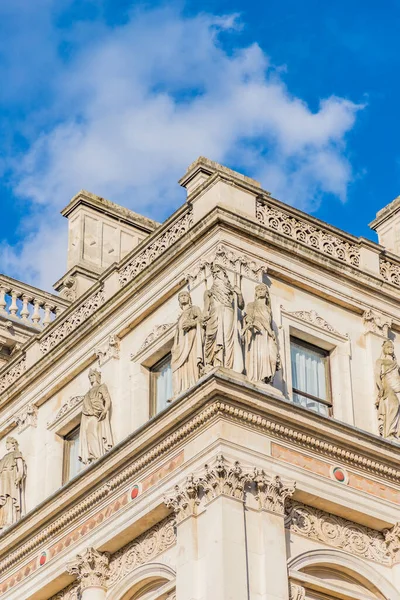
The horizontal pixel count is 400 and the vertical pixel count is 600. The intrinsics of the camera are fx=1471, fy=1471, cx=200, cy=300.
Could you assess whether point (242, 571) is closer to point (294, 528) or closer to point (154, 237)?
point (294, 528)

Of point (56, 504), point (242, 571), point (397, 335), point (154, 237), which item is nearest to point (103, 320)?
point (154, 237)

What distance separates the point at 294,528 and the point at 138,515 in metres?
2.64

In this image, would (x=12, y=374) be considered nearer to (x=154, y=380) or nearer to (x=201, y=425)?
(x=154, y=380)

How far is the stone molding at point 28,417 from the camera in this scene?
2917cm

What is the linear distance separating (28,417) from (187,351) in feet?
19.8

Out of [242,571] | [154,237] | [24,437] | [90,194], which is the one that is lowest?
[242,571]

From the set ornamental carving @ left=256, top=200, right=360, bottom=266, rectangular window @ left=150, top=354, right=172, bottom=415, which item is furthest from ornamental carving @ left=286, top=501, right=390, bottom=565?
ornamental carving @ left=256, top=200, right=360, bottom=266

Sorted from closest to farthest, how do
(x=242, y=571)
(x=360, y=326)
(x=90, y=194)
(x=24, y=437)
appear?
(x=242, y=571)
(x=360, y=326)
(x=24, y=437)
(x=90, y=194)

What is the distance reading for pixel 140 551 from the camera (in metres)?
24.5

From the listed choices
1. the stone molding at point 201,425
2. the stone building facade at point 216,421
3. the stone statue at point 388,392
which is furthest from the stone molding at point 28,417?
the stone statue at point 388,392

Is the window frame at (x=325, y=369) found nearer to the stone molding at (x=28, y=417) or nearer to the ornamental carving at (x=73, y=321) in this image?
the ornamental carving at (x=73, y=321)

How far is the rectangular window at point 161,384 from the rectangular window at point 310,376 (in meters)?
2.26

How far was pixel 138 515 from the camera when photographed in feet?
79.6

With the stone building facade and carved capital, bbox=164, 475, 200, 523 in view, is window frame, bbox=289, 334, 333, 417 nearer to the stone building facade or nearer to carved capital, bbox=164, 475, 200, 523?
the stone building facade
